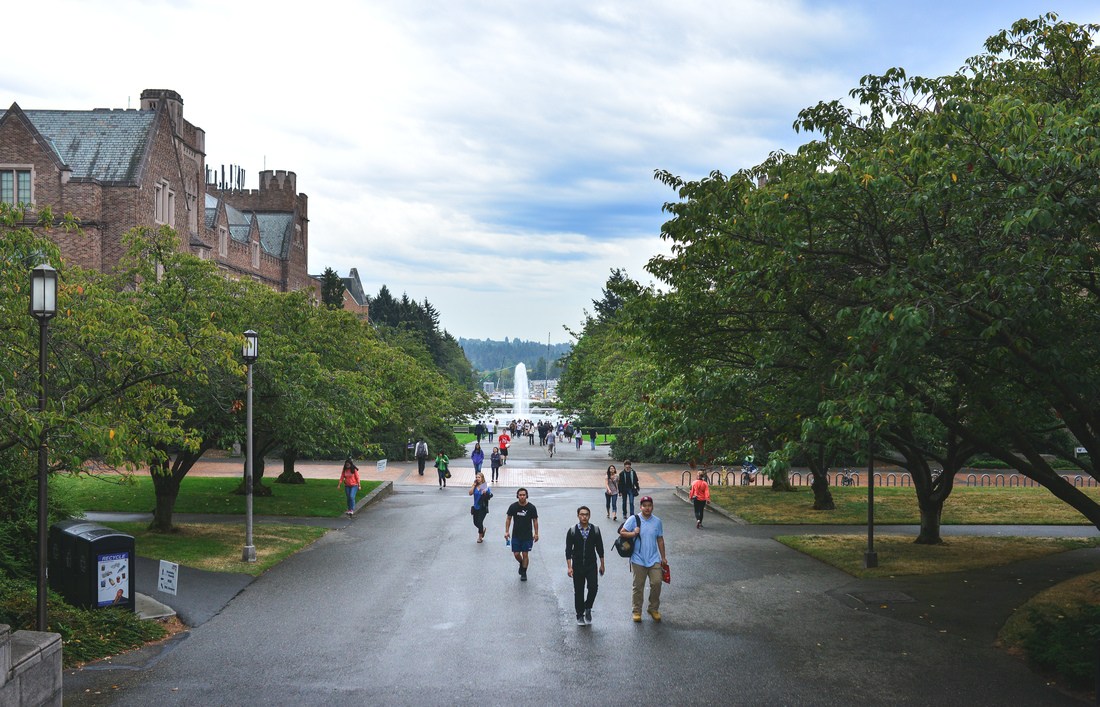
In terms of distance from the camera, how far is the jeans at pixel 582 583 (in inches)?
504

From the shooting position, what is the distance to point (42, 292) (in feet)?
33.1

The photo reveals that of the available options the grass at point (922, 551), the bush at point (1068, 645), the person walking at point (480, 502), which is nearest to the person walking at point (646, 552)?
the bush at point (1068, 645)

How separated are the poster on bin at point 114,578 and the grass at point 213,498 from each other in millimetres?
11171

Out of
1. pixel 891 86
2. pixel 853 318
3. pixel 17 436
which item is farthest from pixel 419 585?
pixel 891 86

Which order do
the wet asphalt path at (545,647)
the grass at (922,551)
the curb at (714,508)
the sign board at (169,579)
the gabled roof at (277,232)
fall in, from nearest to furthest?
the wet asphalt path at (545,647), the sign board at (169,579), the grass at (922,551), the curb at (714,508), the gabled roof at (277,232)

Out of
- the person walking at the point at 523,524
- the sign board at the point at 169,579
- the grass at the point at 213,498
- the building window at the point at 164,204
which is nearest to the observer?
the sign board at the point at 169,579

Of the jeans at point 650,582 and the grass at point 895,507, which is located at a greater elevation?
the jeans at point 650,582

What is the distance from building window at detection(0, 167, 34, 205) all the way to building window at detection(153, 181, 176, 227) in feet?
17.2

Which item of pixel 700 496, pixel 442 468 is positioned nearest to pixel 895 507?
pixel 700 496

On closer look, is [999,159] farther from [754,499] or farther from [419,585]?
[754,499]

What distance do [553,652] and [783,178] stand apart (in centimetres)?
757

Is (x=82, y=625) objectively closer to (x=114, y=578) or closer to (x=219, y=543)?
(x=114, y=578)

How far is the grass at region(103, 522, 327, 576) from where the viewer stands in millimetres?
17547

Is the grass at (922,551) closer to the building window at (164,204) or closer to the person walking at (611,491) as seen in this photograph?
the person walking at (611,491)
